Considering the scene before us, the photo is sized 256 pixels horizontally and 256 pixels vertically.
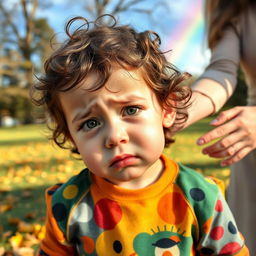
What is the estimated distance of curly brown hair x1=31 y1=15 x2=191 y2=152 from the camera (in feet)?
4.19

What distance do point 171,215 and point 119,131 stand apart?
42 centimetres

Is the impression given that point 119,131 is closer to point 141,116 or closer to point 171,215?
point 141,116

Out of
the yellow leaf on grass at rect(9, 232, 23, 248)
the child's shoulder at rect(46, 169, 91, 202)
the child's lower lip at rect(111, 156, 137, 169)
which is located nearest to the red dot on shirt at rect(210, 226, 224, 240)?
the child's lower lip at rect(111, 156, 137, 169)

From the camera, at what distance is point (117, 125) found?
1.23m

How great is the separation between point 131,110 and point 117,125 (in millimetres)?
87

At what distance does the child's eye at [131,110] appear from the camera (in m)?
1.26

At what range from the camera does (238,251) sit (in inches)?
53.7

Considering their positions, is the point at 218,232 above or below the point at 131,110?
A: below

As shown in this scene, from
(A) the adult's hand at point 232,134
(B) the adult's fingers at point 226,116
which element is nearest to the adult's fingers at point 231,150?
(A) the adult's hand at point 232,134

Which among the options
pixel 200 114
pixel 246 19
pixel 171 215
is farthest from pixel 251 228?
pixel 246 19

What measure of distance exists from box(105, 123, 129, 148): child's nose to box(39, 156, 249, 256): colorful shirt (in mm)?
256

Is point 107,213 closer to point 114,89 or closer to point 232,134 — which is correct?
point 114,89

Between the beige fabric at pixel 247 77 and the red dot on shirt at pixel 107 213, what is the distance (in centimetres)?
102

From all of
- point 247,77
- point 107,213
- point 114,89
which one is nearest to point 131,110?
point 114,89
